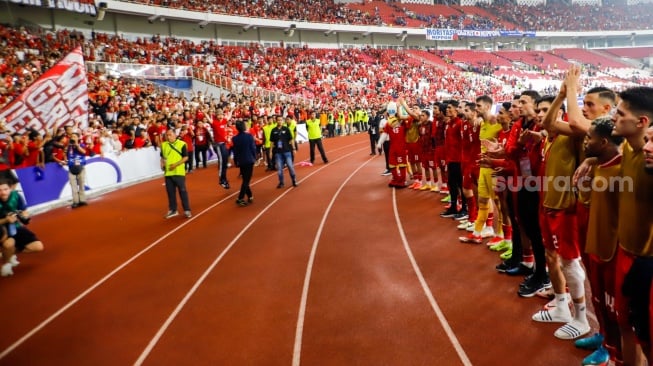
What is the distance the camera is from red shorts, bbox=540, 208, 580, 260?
145 inches

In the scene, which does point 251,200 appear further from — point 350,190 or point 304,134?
point 304,134

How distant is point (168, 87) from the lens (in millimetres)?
23906

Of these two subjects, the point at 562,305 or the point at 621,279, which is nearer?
the point at 621,279

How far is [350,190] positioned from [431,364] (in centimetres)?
798

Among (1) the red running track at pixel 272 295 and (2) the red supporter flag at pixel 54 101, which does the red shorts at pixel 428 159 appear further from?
(2) the red supporter flag at pixel 54 101

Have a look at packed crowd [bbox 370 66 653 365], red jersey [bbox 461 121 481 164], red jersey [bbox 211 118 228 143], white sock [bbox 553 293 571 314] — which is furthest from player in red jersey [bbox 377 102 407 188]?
white sock [bbox 553 293 571 314]

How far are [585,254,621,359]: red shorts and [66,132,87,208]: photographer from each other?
11.0 metres

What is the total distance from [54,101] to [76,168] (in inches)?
74.7

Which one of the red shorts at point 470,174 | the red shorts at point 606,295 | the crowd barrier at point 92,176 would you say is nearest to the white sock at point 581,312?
the red shorts at point 606,295

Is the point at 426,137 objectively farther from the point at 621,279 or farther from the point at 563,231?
the point at 621,279

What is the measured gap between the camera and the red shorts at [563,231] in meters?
3.68

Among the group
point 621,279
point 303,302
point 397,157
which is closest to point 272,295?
point 303,302

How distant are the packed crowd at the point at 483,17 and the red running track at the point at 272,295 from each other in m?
27.9

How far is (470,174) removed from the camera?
23.6 feet
